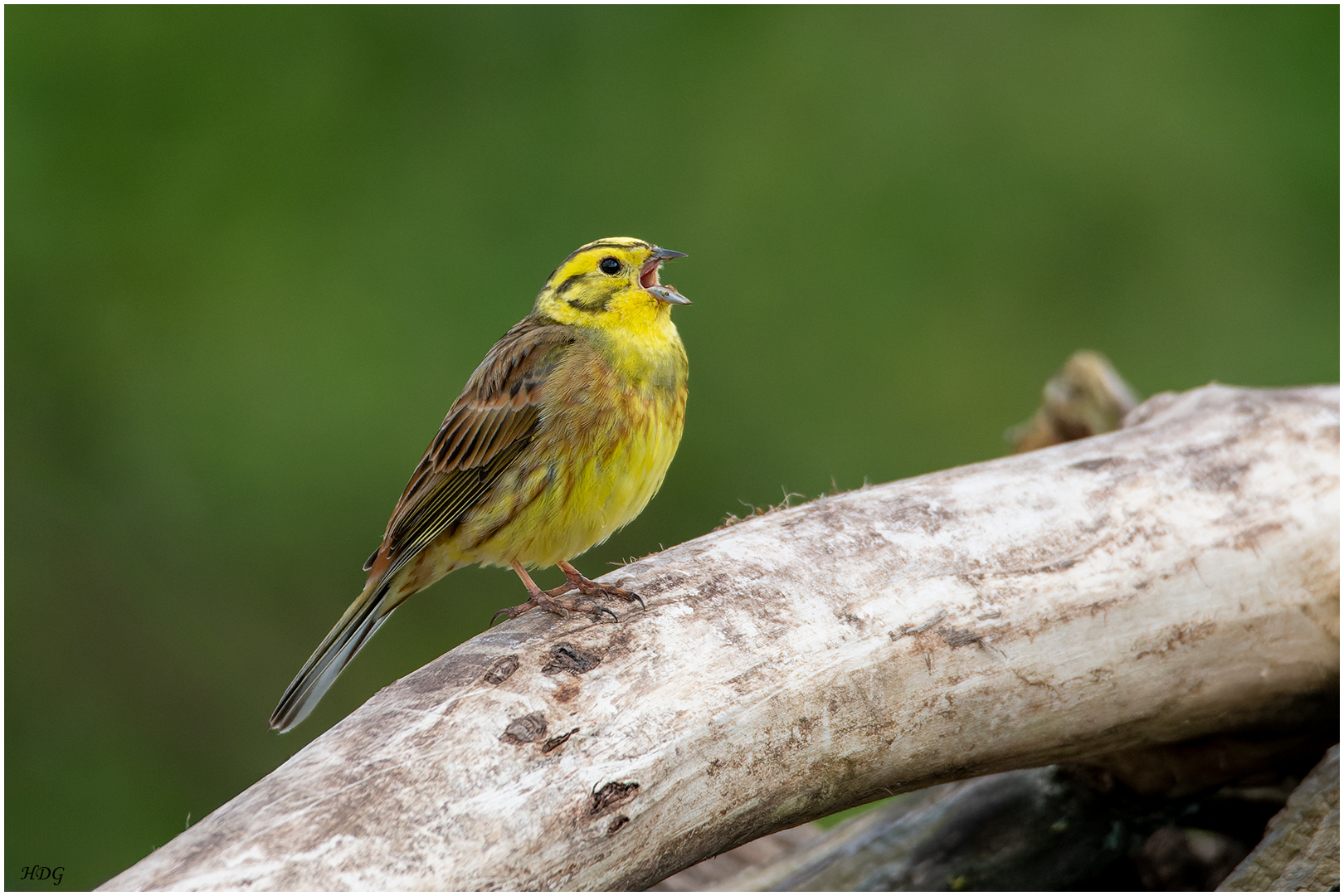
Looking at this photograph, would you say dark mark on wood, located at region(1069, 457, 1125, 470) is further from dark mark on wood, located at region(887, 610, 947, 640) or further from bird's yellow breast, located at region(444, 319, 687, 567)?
bird's yellow breast, located at region(444, 319, 687, 567)

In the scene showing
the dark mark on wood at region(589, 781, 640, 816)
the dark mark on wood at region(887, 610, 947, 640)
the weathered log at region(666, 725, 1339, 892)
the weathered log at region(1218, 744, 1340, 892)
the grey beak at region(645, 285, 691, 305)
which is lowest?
the weathered log at region(666, 725, 1339, 892)

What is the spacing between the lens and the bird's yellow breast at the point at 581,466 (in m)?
2.98

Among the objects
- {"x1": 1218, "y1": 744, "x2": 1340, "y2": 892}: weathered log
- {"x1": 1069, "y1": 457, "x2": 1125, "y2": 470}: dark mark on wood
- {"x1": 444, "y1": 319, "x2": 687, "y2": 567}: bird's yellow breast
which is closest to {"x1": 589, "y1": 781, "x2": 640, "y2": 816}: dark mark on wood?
{"x1": 444, "y1": 319, "x2": 687, "y2": 567}: bird's yellow breast

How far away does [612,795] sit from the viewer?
2238 mm

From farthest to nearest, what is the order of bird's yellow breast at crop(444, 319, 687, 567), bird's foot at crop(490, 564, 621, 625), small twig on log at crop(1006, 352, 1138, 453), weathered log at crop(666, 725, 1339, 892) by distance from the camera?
1. small twig on log at crop(1006, 352, 1138, 453)
2. weathered log at crop(666, 725, 1339, 892)
3. bird's yellow breast at crop(444, 319, 687, 567)
4. bird's foot at crop(490, 564, 621, 625)

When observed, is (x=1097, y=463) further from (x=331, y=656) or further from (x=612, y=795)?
(x=331, y=656)

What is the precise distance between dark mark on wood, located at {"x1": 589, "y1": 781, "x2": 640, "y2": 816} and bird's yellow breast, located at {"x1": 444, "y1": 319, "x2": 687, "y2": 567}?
865mm

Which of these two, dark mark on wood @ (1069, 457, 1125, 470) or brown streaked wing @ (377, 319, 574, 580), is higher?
brown streaked wing @ (377, 319, 574, 580)

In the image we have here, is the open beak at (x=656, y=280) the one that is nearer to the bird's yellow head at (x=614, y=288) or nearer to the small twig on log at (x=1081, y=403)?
the bird's yellow head at (x=614, y=288)

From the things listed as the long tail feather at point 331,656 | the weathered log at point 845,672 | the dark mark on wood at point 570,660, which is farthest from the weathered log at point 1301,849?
the long tail feather at point 331,656

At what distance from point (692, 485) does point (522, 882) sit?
13.8 feet

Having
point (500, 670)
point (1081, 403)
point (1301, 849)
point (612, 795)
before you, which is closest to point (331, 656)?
point (500, 670)

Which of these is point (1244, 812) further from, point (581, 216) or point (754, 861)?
point (581, 216)

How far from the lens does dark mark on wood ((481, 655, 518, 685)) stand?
2.33 meters
